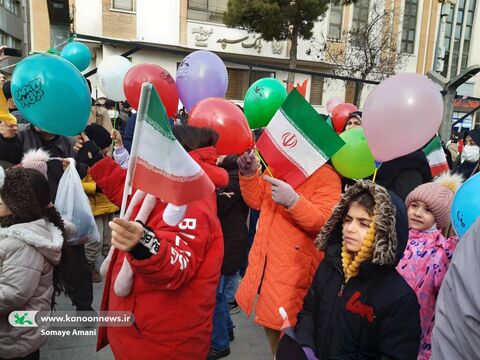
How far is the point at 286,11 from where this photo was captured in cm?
1503

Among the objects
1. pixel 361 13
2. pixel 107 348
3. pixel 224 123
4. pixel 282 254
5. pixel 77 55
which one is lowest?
pixel 107 348

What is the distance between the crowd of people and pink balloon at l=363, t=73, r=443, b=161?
0.31 meters

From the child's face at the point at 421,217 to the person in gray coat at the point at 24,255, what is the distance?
6.59 ft

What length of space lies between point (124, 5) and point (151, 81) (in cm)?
1462

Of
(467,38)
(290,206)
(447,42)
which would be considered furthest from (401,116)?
(467,38)

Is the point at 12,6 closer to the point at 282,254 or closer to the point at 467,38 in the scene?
the point at 467,38

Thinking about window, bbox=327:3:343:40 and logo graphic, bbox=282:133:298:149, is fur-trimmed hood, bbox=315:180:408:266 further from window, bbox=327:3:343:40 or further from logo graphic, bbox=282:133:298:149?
window, bbox=327:3:343:40

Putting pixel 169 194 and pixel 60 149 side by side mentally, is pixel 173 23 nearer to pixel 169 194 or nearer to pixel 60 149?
pixel 60 149

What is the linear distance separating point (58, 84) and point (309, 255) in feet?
5.67

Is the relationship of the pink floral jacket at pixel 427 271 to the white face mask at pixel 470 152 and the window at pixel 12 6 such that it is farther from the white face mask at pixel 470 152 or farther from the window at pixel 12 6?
the window at pixel 12 6

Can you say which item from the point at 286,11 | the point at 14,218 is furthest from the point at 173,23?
the point at 14,218

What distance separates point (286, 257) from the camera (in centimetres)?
224

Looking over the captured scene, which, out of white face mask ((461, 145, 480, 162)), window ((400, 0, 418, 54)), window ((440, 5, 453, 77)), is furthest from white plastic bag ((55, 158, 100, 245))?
window ((440, 5, 453, 77))

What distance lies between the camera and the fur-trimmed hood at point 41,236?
201 cm
